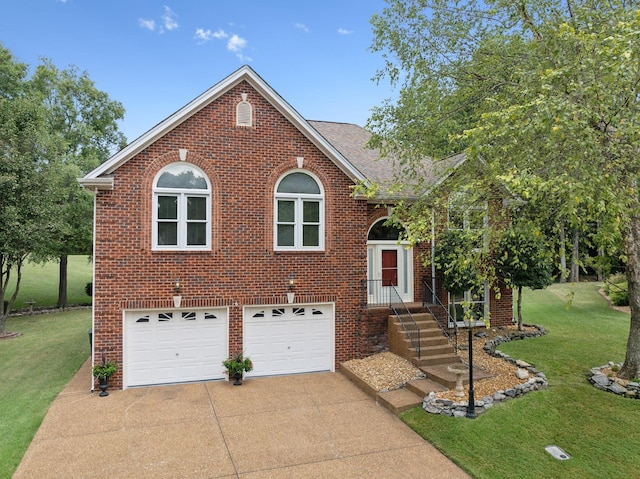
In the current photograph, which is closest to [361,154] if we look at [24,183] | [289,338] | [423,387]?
[289,338]

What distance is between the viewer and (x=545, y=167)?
7004 millimetres

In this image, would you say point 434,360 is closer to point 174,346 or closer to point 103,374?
point 174,346

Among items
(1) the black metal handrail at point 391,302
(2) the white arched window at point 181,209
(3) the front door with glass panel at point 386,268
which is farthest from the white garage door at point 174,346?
(3) the front door with glass panel at point 386,268

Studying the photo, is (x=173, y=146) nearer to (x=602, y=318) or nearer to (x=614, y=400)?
(x=614, y=400)

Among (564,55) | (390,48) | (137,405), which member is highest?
(390,48)

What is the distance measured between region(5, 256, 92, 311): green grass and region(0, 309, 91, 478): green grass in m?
5.24

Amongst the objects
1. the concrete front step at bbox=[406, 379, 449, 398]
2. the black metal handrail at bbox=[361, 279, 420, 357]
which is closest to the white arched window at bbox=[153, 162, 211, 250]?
the black metal handrail at bbox=[361, 279, 420, 357]

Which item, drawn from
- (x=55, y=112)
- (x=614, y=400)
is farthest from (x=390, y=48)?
(x=55, y=112)

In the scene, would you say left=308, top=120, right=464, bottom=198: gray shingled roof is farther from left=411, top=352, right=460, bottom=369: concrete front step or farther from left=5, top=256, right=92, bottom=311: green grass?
left=5, top=256, right=92, bottom=311: green grass

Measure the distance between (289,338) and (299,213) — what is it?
3.50 metres

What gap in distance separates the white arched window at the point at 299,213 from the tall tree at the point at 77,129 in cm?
1557

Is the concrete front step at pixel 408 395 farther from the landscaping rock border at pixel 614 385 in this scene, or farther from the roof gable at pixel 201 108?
the roof gable at pixel 201 108

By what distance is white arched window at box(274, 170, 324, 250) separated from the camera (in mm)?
11320

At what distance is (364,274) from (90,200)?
17.9 metres
